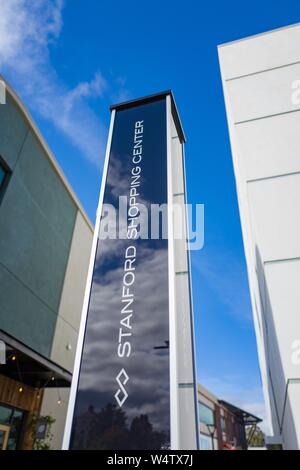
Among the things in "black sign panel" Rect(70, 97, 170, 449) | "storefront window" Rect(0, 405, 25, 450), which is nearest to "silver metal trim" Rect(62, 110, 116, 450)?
"black sign panel" Rect(70, 97, 170, 449)

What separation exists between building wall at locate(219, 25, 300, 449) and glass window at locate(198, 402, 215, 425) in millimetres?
27938

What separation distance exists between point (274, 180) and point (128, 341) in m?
2.11

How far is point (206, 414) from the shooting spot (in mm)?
31281

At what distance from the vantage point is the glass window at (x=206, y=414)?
28.9m

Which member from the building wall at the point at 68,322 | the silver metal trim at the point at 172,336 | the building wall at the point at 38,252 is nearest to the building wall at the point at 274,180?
the silver metal trim at the point at 172,336

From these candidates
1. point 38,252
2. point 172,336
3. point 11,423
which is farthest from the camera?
point 38,252

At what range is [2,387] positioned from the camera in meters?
8.91

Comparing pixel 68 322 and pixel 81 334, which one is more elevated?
pixel 68 322

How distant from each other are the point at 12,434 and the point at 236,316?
744 cm

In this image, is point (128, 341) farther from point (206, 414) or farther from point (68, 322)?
point (206, 414)

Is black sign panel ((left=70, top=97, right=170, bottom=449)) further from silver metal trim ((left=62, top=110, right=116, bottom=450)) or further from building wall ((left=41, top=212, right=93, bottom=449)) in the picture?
building wall ((left=41, top=212, right=93, bottom=449))

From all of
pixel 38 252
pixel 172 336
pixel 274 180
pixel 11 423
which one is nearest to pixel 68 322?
pixel 38 252
